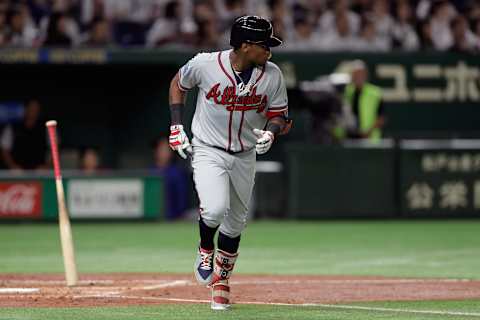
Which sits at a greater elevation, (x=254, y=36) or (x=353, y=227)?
(x=254, y=36)

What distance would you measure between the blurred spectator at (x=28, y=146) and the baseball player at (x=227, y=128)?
10387 mm

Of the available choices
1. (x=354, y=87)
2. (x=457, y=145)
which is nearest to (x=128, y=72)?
(x=354, y=87)

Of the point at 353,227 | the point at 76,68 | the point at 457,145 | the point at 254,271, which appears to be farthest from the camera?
the point at 76,68

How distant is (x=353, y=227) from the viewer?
1689 centimetres

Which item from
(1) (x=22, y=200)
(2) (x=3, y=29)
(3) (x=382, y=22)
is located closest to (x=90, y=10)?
(2) (x=3, y=29)

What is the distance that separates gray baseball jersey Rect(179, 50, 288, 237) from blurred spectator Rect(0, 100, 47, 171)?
10.4 m

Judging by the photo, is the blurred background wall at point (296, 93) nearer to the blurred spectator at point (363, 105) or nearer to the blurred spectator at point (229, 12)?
the blurred spectator at point (229, 12)

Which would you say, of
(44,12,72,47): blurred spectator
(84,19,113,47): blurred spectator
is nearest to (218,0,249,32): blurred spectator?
(84,19,113,47): blurred spectator

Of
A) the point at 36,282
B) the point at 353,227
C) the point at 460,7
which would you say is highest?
the point at 460,7

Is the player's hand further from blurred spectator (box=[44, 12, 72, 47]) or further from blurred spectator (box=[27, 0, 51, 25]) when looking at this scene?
blurred spectator (box=[27, 0, 51, 25])

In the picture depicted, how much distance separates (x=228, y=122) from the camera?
8.02 metres

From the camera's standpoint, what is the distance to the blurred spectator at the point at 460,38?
19.1m

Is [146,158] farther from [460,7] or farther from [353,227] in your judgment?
[460,7]

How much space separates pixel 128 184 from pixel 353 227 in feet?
10.9
